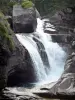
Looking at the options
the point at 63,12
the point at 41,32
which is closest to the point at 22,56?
the point at 41,32

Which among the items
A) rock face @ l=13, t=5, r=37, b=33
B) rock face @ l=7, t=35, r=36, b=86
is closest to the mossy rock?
rock face @ l=7, t=35, r=36, b=86

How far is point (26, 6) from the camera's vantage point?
24.4m

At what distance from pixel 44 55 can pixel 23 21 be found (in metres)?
3.93

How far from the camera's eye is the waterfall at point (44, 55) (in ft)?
62.4

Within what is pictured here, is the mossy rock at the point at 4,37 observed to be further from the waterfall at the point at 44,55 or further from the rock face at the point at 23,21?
the rock face at the point at 23,21

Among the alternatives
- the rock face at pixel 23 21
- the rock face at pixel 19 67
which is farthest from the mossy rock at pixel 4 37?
the rock face at pixel 23 21

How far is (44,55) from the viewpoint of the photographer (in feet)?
67.8

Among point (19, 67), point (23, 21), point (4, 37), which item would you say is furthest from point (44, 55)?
point (4, 37)

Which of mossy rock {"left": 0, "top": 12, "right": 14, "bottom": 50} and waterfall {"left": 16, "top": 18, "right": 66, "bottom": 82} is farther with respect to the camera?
waterfall {"left": 16, "top": 18, "right": 66, "bottom": 82}

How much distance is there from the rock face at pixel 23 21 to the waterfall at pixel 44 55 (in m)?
1.02

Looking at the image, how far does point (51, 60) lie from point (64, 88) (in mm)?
6830

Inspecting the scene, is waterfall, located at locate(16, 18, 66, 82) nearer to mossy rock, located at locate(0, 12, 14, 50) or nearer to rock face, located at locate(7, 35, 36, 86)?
rock face, located at locate(7, 35, 36, 86)

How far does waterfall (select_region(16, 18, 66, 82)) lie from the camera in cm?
1903

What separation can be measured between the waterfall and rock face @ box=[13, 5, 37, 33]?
1017mm
